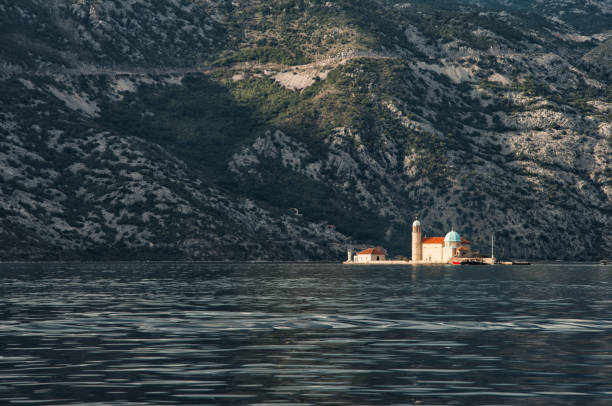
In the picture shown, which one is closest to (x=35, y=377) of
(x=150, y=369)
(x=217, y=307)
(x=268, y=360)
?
(x=150, y=369)

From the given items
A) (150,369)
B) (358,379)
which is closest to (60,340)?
(150,369)

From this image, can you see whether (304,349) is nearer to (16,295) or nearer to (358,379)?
(358,379)

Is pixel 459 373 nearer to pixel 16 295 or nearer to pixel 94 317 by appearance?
pixel 94 317

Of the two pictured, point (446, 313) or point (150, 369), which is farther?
point (446, 313)

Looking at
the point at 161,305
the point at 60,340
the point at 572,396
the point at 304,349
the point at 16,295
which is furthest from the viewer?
the point at 16,295

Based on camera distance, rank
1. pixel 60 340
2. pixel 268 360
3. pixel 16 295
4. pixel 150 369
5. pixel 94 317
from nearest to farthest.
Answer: pixel 150 369, pixel 268 360, pixel 60 340, pixel 94 317, pixel 16 295

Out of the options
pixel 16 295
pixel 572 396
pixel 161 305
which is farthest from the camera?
pixel 16 295
